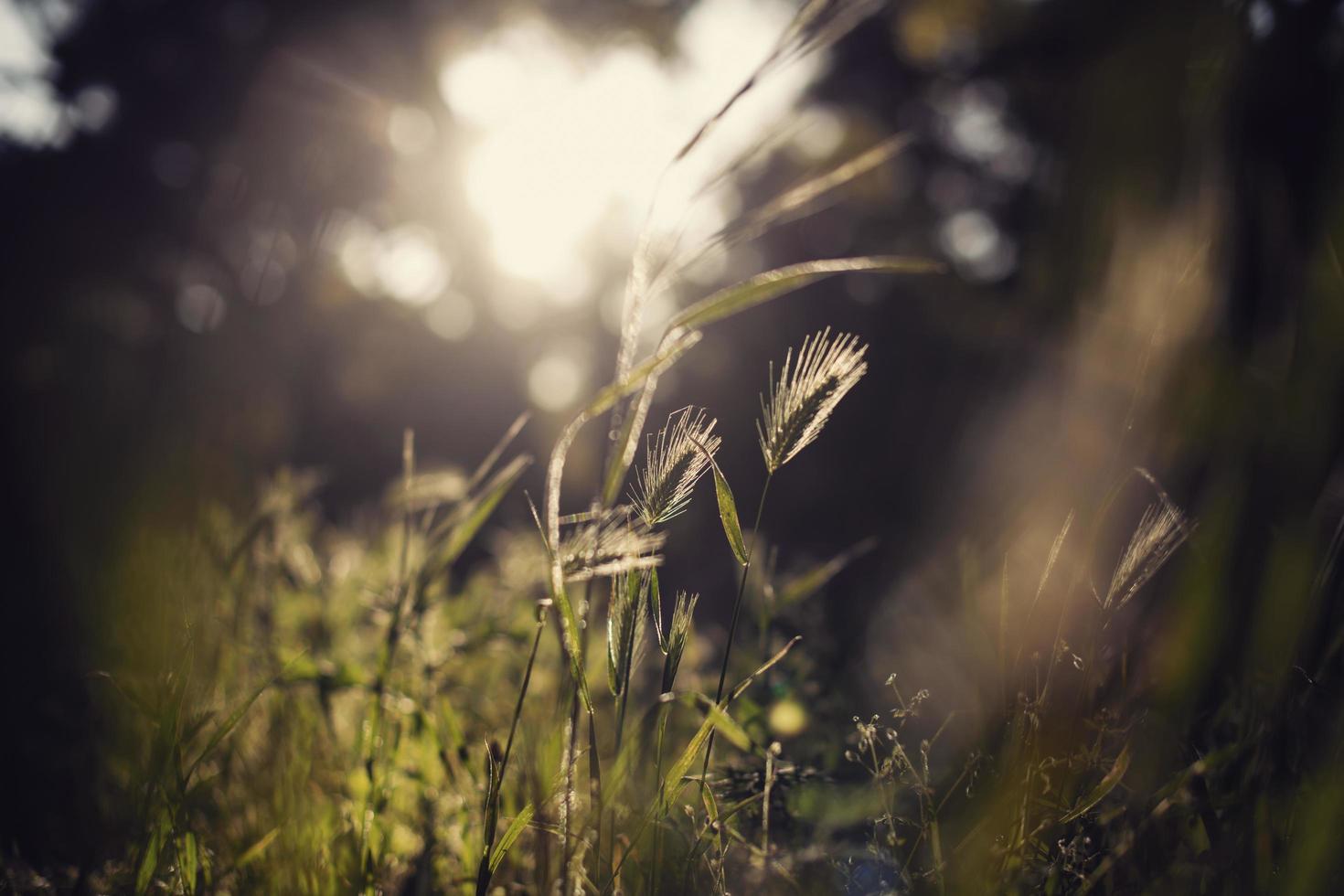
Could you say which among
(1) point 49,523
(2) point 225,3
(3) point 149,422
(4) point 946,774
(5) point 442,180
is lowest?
(4) point 946,774

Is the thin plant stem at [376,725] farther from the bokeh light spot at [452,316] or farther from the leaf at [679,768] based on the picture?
the bokeh light spot at [452,316]

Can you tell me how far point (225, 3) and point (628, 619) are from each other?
8.88 metres

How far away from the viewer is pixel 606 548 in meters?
0.61

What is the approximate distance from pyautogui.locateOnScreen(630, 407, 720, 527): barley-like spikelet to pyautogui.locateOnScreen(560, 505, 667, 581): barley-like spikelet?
0.8 inches

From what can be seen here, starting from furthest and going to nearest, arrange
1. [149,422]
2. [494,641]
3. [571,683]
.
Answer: [149,422], [494,641], [571,683]

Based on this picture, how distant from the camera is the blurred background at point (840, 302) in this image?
739 millimetres

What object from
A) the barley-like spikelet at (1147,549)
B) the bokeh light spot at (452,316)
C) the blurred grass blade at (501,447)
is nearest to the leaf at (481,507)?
the blurred grass blade at (501,447)

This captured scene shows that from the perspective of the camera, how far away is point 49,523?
2582mm

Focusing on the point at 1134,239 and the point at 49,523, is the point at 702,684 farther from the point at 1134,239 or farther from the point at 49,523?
the point at 49,523

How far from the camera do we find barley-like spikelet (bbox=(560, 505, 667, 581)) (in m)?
0.57

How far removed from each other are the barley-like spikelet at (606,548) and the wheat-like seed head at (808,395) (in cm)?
13

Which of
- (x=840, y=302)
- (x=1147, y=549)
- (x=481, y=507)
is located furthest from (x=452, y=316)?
(x=1147, y=549)

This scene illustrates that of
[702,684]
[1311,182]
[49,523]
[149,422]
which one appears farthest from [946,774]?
[49,523]

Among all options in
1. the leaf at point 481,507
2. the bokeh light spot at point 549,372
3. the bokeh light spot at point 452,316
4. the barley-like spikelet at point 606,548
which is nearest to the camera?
the barley-like spikelet at point 606,548
